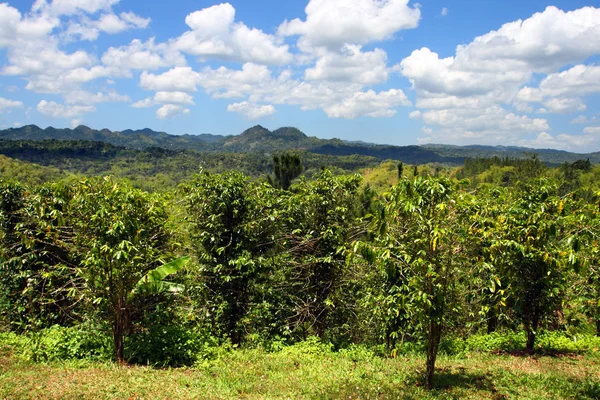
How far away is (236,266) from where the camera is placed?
9984 millimetres

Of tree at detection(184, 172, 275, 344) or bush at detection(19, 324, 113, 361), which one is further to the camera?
tree at detection(184, 172, 275, 344)

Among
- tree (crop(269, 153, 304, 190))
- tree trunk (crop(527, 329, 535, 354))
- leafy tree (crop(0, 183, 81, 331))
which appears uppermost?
tree (crop(269, 153, 304, 190))

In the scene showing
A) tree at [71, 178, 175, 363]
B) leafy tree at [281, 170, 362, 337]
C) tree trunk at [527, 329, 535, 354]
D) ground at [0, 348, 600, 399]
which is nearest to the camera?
ground at [0, 348, 600, 399]

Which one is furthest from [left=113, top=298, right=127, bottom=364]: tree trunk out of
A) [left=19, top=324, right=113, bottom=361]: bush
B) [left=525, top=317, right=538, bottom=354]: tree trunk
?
[left=525, top=317, right=538, bottom=354]: tree trunk

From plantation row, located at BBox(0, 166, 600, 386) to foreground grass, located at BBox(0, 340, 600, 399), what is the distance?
97 cm

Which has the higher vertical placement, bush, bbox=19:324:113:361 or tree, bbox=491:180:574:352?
tree, bbox=491:180:574:352

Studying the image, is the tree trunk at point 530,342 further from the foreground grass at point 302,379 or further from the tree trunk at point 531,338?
the foreground grass at point 302,379

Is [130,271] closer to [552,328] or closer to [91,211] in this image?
[91,211]

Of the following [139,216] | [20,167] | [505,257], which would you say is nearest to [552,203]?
[505,257]

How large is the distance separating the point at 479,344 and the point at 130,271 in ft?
31.1

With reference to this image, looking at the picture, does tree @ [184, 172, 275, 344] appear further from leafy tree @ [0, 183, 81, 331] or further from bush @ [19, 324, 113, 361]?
Result: leafy tree @ [0, 183, 81, 331]

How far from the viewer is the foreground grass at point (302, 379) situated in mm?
6633

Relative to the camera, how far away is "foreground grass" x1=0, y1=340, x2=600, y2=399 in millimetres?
6633

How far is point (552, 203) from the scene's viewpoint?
8.48 meters
